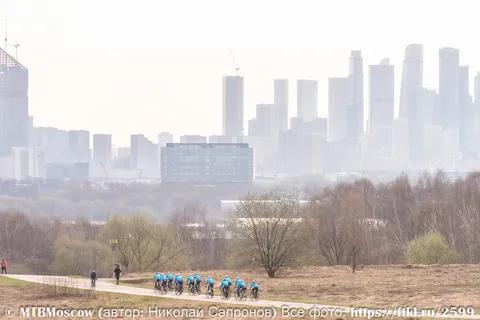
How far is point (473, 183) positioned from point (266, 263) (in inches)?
2457

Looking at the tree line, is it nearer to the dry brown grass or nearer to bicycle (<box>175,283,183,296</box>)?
the dry brown grass

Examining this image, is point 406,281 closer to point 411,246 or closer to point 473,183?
point 411,246

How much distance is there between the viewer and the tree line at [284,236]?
60531 mm

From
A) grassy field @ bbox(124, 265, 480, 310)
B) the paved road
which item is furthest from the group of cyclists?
grassy field @ bbox(124, 265, 480, 310)

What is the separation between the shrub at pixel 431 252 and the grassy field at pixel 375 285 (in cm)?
638

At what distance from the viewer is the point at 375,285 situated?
49.5 m

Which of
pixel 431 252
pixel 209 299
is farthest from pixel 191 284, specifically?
pixel 431 252

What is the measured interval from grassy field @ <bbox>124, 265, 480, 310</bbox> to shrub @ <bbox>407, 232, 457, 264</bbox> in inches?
251

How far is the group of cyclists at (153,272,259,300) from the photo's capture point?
43.5m

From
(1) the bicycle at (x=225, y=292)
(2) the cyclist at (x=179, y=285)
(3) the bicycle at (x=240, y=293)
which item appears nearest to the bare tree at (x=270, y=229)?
(2) the cyclist at (x=179, y=285)

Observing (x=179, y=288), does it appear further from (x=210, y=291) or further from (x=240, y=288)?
(x=240, y=288)

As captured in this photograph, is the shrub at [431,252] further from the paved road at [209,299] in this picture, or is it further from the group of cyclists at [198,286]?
the group of cyclists at [198,286]

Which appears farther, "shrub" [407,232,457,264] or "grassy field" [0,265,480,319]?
"shrub" [407,232,457,264]

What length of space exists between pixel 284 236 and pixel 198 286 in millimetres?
14045
